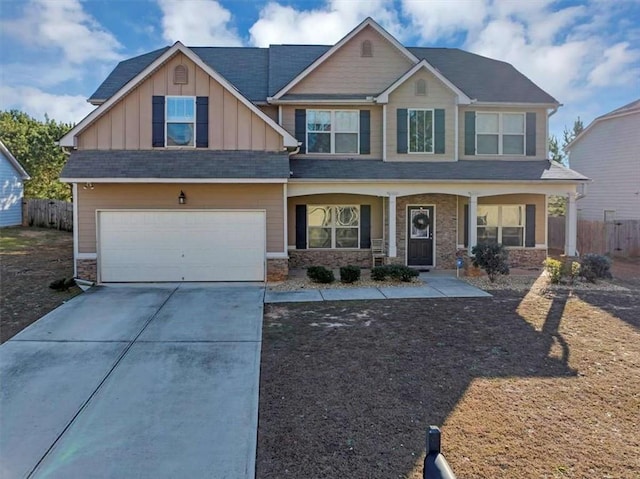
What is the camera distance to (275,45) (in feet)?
57.5

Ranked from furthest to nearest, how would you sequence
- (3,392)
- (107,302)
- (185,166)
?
(185,166)
(107,302)
(3,392)

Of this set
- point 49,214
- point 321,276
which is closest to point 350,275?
point 321,276

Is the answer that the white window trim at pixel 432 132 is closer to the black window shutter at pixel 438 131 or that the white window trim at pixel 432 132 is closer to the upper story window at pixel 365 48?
the black window shutter at pixel 438 131

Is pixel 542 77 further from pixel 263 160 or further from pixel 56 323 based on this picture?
pixel 56 323

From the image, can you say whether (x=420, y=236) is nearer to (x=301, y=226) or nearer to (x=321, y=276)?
(x=301, y=226)

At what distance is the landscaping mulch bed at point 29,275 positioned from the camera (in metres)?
8.88

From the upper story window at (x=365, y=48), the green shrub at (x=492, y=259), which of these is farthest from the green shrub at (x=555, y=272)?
the upper story window at (x=365, y=48)

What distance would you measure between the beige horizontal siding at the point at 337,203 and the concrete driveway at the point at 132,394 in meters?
5.78

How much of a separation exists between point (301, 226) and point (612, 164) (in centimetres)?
1720

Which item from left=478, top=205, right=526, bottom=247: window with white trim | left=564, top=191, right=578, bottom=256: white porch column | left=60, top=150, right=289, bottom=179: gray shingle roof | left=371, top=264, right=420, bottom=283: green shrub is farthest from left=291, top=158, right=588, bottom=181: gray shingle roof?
left=371, top=264, right=420, bottom=283: green shrub

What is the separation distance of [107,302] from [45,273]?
4263 millimetres

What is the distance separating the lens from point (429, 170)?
13789 mm

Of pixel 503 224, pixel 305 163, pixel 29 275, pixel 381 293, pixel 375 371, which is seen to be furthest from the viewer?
pixel 503 224

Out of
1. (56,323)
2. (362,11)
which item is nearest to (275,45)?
(362,11)
